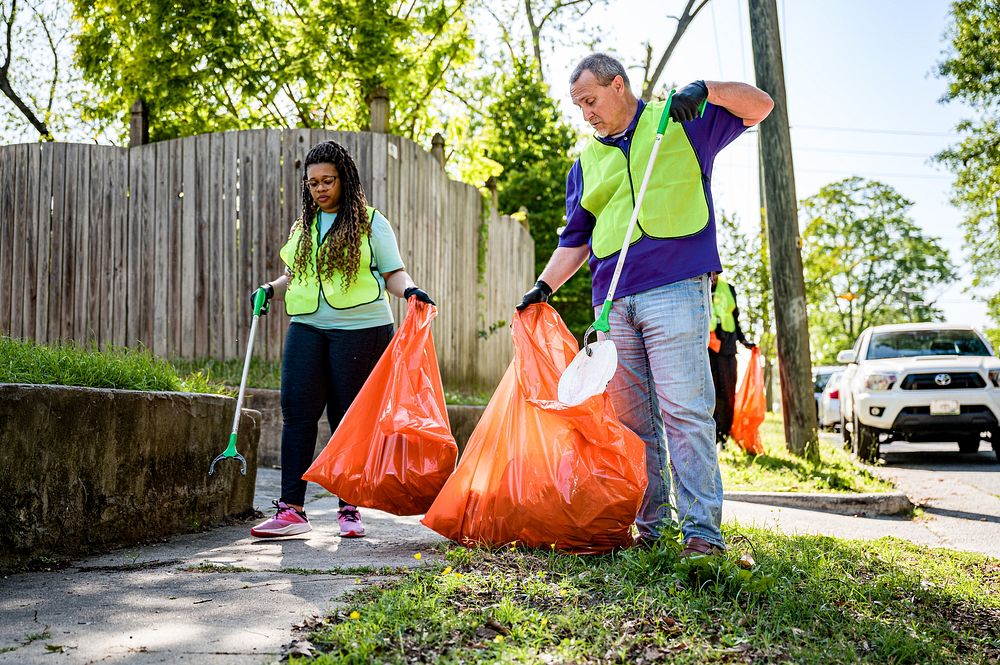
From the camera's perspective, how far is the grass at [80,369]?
3.38 metres

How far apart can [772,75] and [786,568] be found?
5.09m

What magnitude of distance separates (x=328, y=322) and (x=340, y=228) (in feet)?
1.38

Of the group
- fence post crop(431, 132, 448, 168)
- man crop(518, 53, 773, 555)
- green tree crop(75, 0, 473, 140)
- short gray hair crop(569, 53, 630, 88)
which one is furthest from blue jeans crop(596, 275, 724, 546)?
green tree crop(75, 0, 473, 140)

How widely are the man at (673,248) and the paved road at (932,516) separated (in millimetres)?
1351

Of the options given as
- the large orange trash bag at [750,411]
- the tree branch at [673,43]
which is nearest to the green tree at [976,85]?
the tree branch at [673,43]

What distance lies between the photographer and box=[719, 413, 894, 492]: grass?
6.15 metres

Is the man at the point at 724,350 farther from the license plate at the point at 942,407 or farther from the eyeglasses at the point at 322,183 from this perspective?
the eyeglasses at the point at 322,183

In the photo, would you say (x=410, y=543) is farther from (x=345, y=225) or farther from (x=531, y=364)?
(x=345, y=225)

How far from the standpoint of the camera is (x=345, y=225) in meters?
4.06

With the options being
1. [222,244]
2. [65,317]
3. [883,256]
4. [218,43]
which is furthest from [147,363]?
[883,256]

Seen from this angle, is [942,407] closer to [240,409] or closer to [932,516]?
[932,516]

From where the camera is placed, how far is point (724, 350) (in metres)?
7.56

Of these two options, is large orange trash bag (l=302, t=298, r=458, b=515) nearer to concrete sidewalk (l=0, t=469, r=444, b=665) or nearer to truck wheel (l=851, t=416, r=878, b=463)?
concrete sidewalk (l=0, t=469, r=444, b=665)

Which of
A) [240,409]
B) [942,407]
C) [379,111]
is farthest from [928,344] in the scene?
[240,409]
